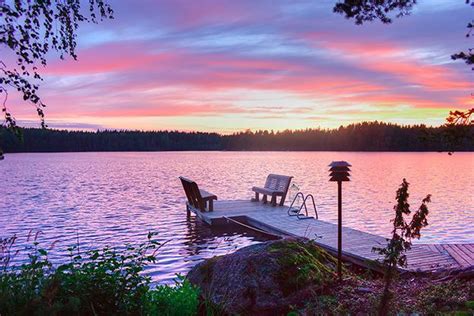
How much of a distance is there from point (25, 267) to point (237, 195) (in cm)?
2661

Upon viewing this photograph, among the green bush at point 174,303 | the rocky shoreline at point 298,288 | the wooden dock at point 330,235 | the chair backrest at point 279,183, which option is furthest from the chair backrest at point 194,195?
the green bush at point 174,303

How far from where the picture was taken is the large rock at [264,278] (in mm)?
6016

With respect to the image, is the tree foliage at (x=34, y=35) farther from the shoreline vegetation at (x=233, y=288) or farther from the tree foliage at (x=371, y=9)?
the tree foliage at (x=371, y=9)

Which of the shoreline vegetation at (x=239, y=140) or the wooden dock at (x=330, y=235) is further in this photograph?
the shoreline vegetation at (x=239, y=140)

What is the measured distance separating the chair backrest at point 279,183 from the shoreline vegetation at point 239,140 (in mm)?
101579

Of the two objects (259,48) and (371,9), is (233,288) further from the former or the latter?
(259,48)

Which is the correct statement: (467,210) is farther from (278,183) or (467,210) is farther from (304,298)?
(304,298)

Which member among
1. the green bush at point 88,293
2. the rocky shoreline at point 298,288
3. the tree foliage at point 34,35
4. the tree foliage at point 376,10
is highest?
the tree foliage at point 376,10

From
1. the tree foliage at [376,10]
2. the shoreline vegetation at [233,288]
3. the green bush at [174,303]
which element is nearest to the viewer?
the shoreline vegetation at [233,288]

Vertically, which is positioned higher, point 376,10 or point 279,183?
point 376,10

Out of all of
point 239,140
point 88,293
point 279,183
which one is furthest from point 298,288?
point 239,140

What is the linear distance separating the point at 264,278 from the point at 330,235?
250 inches

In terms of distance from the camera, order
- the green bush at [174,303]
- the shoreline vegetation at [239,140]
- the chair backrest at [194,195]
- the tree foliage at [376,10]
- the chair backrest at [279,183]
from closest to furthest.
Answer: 1. the green bush at [174,303]
2. the tree foliage at [376,10]
3. the chair backrest at [194,195]
4. the chair backrest at [279,183]
5. the shoreline vegetation at [239,140]

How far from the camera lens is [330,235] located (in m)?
12.2
